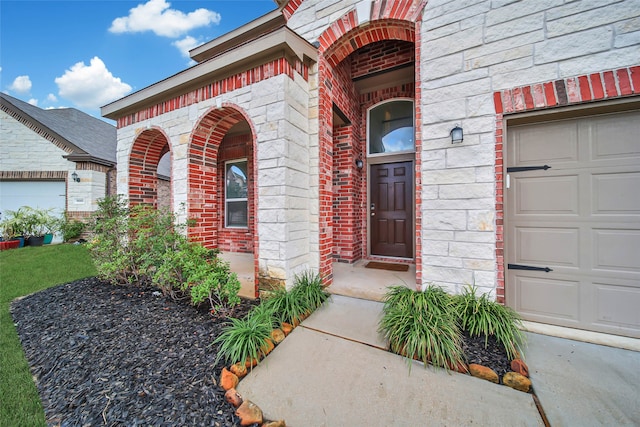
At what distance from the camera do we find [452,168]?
8.35 feet

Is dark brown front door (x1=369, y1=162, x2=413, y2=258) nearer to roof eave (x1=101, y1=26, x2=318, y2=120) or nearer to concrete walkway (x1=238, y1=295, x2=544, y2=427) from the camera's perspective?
roof eave (x1=101, y1=26, x2=318, y2=120)

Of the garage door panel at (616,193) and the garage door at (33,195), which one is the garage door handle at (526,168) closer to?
the garage door panel at (616,193)

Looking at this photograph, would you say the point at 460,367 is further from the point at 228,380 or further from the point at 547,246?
the point at 228,380

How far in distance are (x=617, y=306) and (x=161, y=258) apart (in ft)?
16.3

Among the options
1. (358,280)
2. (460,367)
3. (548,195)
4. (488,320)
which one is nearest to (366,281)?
(358,280)

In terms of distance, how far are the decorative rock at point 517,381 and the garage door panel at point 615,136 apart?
2.16 meters

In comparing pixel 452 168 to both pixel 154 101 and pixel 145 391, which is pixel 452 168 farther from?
pixel 154 101

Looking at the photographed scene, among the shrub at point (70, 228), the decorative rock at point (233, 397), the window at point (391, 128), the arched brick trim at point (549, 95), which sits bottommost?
the decorative rock at point (233, 397)

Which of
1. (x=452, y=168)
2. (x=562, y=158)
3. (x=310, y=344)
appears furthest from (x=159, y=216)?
(x=562, y=158)

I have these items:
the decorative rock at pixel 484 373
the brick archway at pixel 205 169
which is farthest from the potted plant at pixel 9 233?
the decorative rock at pixel 484 373

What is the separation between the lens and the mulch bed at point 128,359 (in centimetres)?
142

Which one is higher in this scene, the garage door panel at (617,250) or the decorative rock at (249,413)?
the garage door panel at (617,250)

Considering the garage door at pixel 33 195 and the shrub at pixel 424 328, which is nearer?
the shrub at pixel 424 328

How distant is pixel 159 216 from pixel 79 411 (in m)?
2.50
